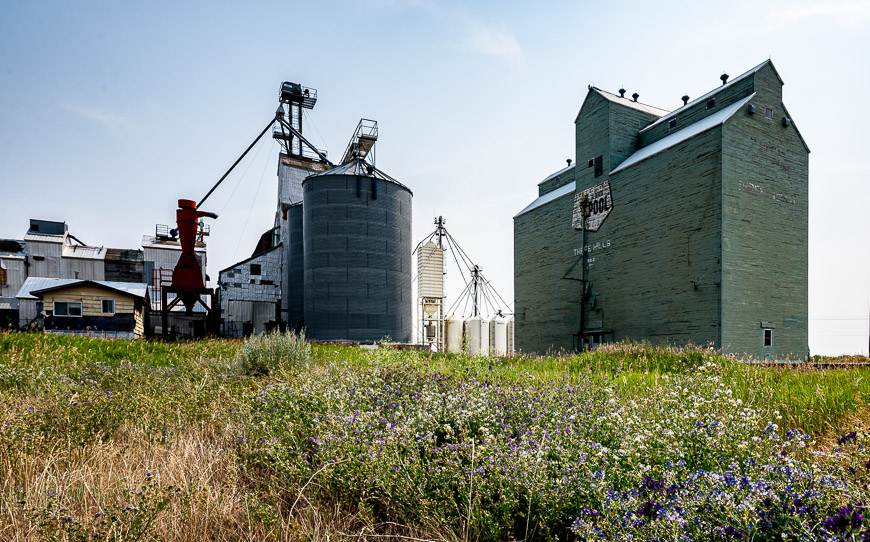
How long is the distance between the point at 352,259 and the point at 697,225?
52.6 feet

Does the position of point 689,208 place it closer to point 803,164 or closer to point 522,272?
point 803,164

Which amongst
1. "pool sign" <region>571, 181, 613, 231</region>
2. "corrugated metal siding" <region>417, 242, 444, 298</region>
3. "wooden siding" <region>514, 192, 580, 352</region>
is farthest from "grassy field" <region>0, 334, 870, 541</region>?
"corrugated metal siding" <region>417, 242, 444, 298</region>

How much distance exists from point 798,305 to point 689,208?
5606 millimetres

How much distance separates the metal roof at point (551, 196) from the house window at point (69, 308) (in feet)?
83.0

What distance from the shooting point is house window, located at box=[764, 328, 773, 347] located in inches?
628

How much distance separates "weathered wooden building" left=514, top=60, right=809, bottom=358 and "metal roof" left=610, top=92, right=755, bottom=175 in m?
0.08

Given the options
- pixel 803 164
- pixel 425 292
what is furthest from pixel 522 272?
pixel 803 164

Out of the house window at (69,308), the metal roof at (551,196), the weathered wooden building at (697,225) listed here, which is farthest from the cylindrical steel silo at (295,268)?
the weathered wooden building at (697,225)

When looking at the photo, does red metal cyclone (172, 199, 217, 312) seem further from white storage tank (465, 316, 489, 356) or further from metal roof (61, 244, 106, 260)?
white storage tank (465, 316, 489, 356)

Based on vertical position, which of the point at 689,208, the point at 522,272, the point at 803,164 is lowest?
the point at 522,272

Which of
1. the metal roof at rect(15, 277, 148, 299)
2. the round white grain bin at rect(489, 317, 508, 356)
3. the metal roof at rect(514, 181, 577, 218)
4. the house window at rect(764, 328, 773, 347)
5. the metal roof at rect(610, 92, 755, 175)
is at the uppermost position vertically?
the metal roof at rect(610, 92, 755, 175)

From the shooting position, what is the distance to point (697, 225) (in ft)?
53.0

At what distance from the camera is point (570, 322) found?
21.5 meters

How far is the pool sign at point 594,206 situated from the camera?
66.2 feet
